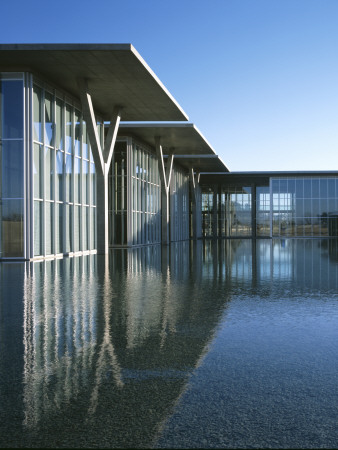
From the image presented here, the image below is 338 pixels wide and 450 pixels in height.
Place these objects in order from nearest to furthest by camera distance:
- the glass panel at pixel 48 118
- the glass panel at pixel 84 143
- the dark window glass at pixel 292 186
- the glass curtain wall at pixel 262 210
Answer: the glass panel at pixel 48 118
the glass panel at pixel 84 143
the dark window glass at pixel 292 186
the glass curtain wall at pixel 262 210

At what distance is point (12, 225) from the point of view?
69.6 ft

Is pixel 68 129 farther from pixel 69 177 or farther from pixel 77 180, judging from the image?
pixel 77 180

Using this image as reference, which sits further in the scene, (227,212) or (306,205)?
(227,212)

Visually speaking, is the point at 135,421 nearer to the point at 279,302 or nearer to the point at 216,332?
the point at 216,332

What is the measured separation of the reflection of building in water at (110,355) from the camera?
3.56 meters

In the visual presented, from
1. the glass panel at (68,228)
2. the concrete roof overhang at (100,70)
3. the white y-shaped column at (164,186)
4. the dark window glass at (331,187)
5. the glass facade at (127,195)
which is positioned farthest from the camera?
the dark window glass at (331,187)

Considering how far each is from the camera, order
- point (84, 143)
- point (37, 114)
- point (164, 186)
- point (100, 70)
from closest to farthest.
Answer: point (100, 70), point (37, 114), point (84, 143), point (164, 186)

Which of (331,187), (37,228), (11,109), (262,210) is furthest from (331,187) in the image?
(11,109)

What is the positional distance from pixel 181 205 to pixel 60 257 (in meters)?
31.2

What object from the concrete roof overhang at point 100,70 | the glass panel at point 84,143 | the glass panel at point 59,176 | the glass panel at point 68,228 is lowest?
the glass panel at point 68,228

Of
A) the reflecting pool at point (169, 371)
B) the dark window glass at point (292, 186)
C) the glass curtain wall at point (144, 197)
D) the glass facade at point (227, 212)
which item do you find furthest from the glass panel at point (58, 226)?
the glass facade at point (227, 212)

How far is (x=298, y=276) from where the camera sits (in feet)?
46.8

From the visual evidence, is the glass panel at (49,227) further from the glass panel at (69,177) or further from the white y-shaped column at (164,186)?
the white y-shaped column at (164,186)

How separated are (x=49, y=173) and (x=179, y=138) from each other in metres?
14.8
